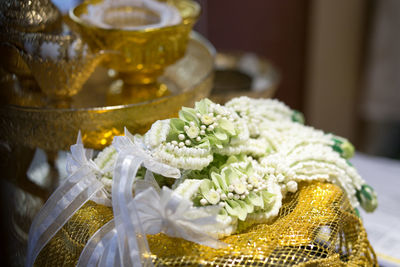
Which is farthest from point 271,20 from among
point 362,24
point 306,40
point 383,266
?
point 383,266

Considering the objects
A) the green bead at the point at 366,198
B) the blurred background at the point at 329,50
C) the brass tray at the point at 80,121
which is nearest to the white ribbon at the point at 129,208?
the brass tray at the point at 80,121

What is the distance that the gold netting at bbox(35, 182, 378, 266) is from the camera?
353 millimetres

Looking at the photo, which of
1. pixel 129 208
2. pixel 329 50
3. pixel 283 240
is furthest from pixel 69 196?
pixel 329 50

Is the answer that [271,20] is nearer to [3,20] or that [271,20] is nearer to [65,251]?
[3,20]

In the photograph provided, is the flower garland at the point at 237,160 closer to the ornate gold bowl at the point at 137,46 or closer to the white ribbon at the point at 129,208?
the white ribbon at the point at 129,208

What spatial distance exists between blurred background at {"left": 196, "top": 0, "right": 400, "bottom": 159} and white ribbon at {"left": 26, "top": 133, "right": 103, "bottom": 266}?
1058 millimetres

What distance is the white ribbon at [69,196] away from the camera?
405 mm

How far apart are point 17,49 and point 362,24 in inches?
56.3

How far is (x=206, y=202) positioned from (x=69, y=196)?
0.44ft

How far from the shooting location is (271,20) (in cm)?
147

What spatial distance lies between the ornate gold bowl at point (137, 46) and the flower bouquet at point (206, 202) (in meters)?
0.14

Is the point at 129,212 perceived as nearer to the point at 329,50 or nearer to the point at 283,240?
the point at 283,240

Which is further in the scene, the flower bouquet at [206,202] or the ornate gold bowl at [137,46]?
the ornate gold bowl at [137,46]

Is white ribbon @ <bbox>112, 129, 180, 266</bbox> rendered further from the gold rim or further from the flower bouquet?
the gold rim
